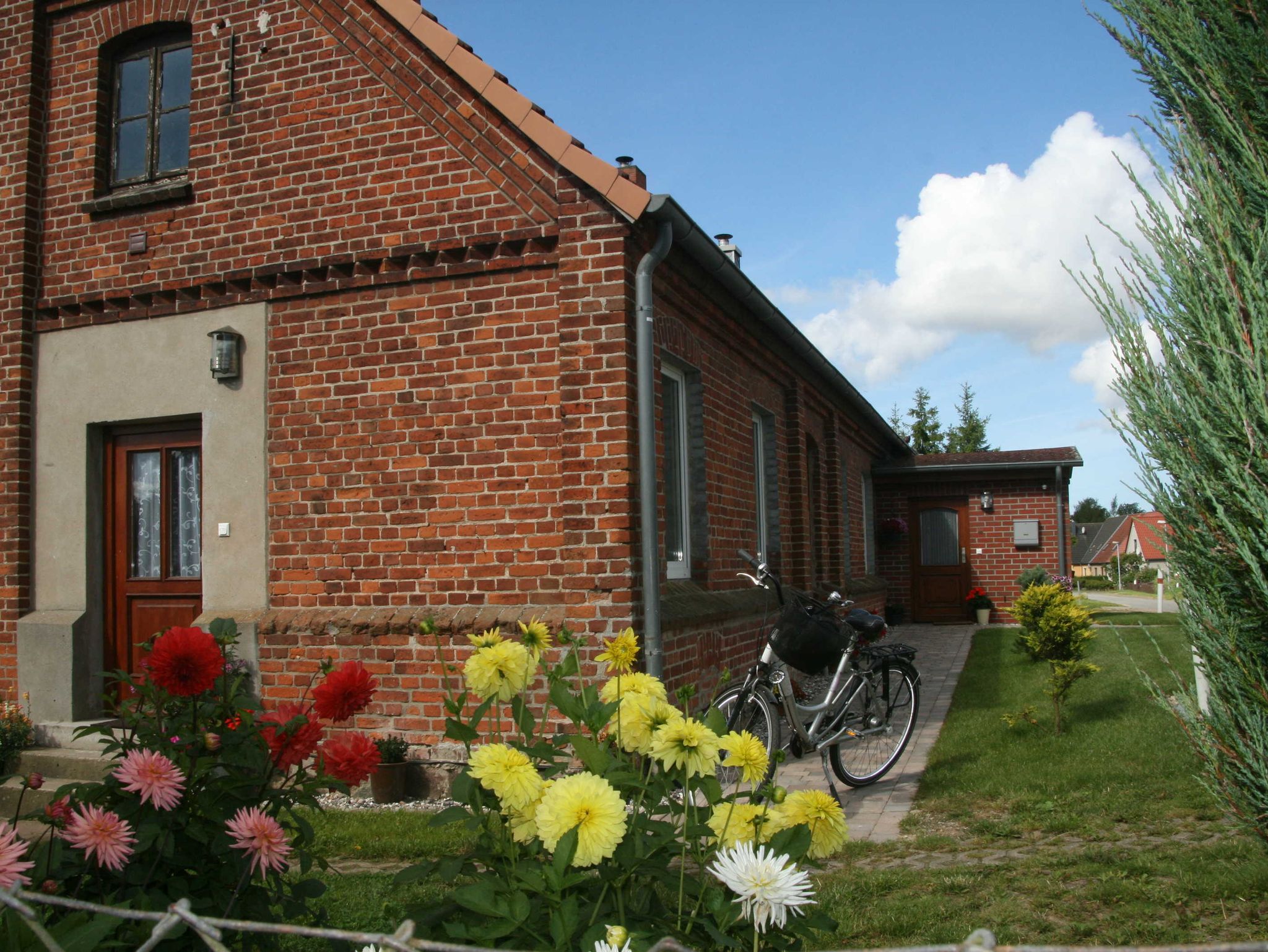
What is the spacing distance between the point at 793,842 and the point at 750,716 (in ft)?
13.4

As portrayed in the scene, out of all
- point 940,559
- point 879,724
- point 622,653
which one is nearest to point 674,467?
point 879,724

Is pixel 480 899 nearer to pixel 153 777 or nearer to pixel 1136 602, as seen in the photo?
pixel 153 777

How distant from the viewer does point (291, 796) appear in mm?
2779

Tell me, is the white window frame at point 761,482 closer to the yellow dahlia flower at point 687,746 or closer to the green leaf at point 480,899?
the yellow dahlia flower at point 687,746

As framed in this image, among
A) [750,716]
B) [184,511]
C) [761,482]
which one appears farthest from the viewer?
[761,482]

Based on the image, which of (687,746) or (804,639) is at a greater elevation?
(687,746)

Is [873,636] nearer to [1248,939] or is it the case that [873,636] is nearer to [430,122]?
[1248,939]

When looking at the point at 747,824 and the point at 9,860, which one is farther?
the point at 747,824

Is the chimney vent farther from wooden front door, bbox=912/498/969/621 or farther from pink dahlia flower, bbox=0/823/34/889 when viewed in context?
wooden front door, bbox=912/498/969/621

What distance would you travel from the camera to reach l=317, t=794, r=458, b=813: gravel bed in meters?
6.14

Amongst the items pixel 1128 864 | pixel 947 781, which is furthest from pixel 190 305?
→ pixel 1128 864

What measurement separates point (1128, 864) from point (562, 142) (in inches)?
194

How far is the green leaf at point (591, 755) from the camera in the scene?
7.13ft

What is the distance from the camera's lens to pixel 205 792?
8.80ft
